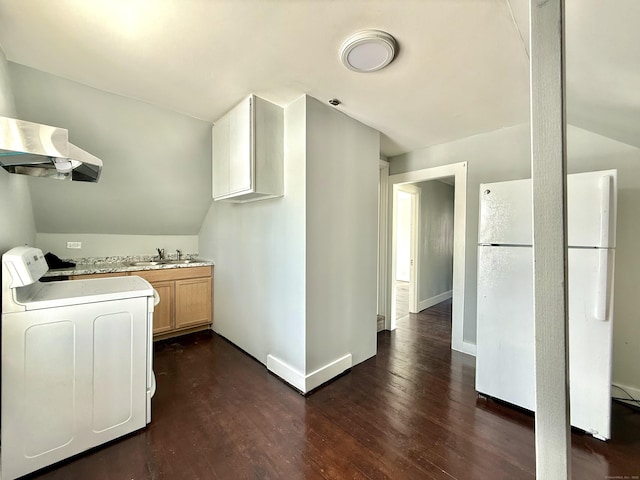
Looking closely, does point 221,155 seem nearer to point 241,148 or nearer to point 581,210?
point 241,148

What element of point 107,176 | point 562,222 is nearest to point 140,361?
point 107,176

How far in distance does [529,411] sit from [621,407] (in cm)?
79

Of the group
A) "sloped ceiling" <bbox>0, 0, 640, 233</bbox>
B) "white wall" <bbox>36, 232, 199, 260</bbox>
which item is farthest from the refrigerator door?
"white wall" <bbox>36, 232, 199, 260</bbox>

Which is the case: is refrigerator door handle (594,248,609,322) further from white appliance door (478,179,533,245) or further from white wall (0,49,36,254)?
white wall (0,49,36,254)

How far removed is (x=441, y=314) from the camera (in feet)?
15.1

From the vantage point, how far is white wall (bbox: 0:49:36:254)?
68.0 inches

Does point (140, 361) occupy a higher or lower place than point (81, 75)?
lower

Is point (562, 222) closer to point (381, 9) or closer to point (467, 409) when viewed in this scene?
point (381, 9)

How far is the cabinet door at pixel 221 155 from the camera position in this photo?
2.55m

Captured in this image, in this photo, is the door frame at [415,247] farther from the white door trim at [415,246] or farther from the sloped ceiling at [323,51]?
the sloped ceiling at [323,51]

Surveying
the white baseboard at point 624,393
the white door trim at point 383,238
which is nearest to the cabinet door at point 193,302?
the white door trim at point 383,238

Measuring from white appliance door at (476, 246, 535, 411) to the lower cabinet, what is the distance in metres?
3.21

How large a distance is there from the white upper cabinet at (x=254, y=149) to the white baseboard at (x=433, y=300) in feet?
11.9

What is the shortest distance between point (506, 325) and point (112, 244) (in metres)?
4.50
